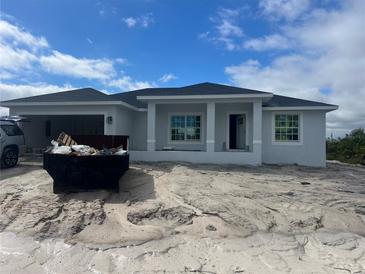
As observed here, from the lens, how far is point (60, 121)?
1977 cm

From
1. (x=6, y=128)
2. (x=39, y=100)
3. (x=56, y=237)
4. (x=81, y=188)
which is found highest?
(x=39, y=100)

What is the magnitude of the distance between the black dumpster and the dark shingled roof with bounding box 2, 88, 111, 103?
270 inches

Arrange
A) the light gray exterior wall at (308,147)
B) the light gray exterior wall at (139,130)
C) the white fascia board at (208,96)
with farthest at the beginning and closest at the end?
1. the light gray exterior wall at (139,130)
2. the light gray exterior wall at (308,147)
3. the white fascia board at (208,96)

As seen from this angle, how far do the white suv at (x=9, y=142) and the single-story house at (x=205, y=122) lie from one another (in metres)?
2.50

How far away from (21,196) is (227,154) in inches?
364

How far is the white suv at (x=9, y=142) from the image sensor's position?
12.4 meters

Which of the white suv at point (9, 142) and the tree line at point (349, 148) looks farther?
the tree line at point (349, 148)

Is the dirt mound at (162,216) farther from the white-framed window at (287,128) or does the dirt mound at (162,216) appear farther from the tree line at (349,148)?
the tree line at (349,148)

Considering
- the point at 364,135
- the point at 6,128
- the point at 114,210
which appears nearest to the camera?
the point at 114,210

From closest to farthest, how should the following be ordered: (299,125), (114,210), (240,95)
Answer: (114,210) → (240,95) → (299,125)

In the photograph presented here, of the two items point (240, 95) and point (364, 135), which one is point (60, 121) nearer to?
point (240, 95)

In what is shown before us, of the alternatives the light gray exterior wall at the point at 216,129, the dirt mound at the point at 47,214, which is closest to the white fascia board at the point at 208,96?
the light gray exterior wall at the point at 216,129

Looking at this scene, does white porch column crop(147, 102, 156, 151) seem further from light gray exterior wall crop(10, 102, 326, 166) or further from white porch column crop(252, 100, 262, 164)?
white porch column crop(252, 100, 262, 164)

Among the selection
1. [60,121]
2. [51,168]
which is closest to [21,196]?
[51,168]
